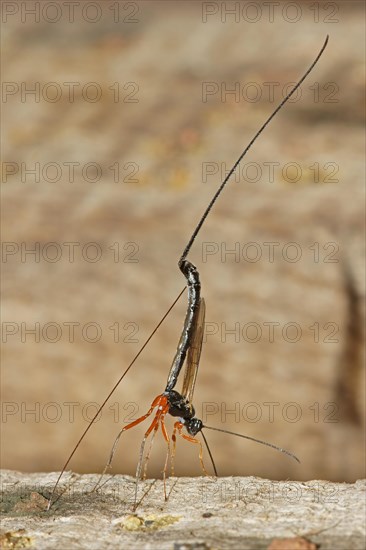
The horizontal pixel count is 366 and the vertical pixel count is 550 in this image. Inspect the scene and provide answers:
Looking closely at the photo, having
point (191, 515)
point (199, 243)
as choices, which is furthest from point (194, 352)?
point (199, 243)

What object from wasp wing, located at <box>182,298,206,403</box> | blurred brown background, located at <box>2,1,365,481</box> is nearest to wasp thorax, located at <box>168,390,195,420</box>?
wasp wing, located at <box>182,298,206,403</box>

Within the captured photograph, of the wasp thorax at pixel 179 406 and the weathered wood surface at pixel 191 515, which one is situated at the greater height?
the wasp thorax at pixel 179 406

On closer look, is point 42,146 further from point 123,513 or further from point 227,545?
point 227,545

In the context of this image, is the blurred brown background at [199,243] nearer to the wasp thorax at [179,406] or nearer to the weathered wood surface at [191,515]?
the wasp thorax at [179,406]

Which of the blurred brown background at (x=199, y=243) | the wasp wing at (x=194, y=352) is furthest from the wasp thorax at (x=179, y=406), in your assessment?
the blurred brown background at (x=199, y=243)

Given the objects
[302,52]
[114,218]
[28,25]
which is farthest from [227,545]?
[28,25]

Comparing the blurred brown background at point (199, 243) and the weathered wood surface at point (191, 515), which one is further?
the blurred brown background at point (199, 243)

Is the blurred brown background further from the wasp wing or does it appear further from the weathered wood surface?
the weathered wood surface

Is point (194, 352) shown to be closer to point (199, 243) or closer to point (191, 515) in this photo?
point (191, 515)
